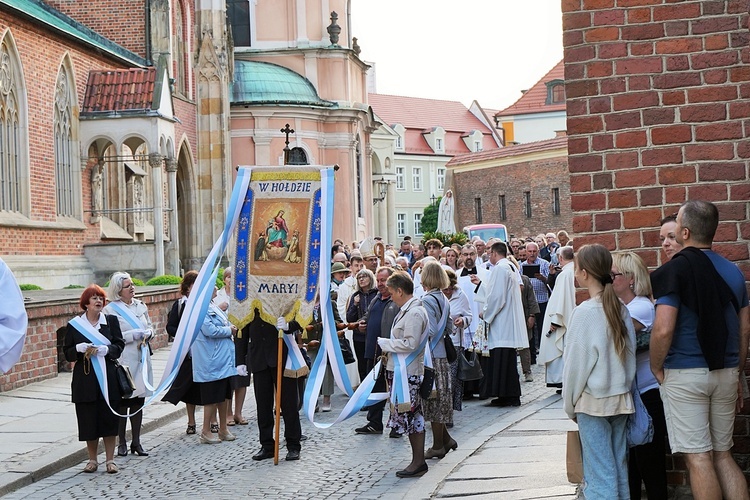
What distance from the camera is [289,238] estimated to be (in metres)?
11.5

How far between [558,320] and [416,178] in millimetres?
81886

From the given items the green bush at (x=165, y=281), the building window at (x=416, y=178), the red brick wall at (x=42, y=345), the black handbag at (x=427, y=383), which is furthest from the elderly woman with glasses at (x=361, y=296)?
the building window at (x=416, y=178)

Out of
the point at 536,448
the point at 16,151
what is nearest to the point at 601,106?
the point at 536,448

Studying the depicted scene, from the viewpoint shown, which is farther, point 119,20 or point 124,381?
point 119,20

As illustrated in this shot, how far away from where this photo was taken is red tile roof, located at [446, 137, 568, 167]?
60.9 metres

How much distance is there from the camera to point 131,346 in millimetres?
11719

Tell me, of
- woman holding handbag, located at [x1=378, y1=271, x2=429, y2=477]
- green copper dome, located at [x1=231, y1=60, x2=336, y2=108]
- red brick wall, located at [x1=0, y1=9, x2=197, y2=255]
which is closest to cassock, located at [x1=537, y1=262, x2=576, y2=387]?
woman holding handbag, located at [x1=378, y1=271, x2=429, y2=477]

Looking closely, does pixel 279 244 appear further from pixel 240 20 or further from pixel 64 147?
pixel 240 20

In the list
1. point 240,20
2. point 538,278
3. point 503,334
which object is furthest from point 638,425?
point 240,20

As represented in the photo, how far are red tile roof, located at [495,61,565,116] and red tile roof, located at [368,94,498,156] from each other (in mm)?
8144

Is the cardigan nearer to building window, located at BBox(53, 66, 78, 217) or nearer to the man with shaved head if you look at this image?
the man with shaved head

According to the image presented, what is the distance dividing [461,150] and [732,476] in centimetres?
9629

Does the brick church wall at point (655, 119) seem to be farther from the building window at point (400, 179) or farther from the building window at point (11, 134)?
the building window at point (400, 179)

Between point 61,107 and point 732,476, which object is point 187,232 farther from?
point 732,476
